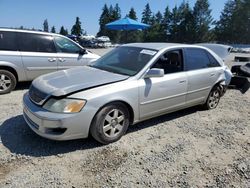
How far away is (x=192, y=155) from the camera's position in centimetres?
348

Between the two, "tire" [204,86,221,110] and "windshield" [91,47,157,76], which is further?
"tire" [204,86,221,110]

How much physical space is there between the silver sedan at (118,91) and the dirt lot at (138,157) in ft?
0.94

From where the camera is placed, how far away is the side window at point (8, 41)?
596 centimetres

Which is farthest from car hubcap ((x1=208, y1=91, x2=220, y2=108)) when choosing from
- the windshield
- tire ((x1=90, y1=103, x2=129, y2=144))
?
tire ((x1=90, y1=103, x2=129, y2=144))

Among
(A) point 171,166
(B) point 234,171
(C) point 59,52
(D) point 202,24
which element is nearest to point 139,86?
(A) point 171,166

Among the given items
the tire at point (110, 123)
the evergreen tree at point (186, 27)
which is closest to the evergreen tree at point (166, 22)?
the evergreen tree at point (186, 27)

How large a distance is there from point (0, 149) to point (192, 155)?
2.69 meters

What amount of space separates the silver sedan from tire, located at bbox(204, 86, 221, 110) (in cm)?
11

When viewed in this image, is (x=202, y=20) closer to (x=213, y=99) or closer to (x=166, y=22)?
(x=166, y=22)

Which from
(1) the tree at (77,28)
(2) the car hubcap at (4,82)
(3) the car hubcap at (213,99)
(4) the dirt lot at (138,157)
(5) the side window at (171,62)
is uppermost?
(1) the tree at (77,28)

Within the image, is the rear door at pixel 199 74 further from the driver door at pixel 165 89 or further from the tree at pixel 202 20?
the tree at pixel 202 20

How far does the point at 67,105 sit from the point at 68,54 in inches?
156

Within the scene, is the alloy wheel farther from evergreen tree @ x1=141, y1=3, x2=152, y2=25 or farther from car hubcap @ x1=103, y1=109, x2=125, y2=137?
evergreen tree @ x1=141, y1=3, x2=152, y2=25

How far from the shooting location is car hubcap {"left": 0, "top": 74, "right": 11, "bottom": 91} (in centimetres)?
592
